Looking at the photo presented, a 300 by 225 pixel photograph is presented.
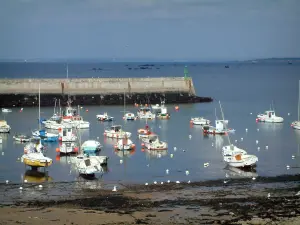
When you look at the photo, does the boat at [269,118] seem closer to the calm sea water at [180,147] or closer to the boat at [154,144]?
the calm sea water at [180,147]

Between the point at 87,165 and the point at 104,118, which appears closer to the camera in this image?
the point at 87,165

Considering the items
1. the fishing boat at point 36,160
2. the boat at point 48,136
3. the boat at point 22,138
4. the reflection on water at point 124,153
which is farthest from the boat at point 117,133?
the fishing boat at point 36,160

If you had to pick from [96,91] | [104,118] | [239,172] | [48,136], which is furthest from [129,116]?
[239,172]

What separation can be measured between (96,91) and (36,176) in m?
41.2

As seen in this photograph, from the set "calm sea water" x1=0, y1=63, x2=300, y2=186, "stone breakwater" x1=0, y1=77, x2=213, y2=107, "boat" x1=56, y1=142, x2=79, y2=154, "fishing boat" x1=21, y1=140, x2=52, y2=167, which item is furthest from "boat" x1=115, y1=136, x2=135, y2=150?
"stone breakwater" x1=0, y1=77, x2=213, y2=107

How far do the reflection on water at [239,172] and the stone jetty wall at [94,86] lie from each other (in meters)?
40.2

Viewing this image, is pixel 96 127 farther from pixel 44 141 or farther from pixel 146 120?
pixel 44 141

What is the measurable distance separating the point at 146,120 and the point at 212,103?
2135cm

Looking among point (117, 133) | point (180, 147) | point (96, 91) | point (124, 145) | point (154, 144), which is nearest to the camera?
point (124, 145)

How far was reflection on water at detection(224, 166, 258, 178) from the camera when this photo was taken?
32.9m

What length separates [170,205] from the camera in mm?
26344

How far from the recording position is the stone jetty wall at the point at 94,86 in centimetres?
7238

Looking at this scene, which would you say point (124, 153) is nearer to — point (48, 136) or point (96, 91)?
point (48, 136)

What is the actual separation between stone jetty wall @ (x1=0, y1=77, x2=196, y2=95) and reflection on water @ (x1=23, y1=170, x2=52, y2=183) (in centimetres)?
3837
